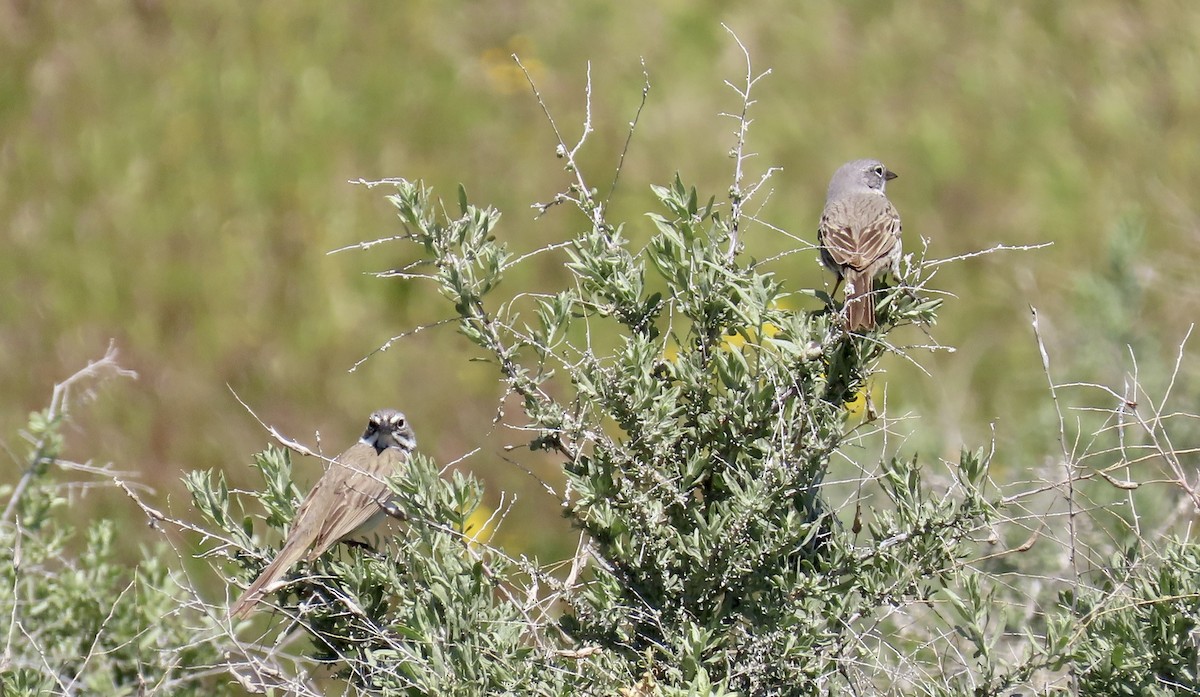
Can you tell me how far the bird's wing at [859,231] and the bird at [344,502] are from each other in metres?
2.02

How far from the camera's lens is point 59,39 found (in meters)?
→ 13.5

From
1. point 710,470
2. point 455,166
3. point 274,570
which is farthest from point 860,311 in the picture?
point 455,166

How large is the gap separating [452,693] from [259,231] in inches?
393

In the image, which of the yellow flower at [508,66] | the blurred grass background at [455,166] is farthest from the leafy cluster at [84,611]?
the yellow flower at [508,66]

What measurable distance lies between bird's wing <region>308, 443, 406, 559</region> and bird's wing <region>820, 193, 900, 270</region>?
2055 millimetres

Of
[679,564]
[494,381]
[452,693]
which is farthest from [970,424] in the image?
[452,693]

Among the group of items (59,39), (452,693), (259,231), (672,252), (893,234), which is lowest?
(259,231)

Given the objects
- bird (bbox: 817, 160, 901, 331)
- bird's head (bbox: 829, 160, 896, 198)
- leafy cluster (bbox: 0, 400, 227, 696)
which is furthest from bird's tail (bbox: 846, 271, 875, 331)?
leafy cluster (bbox: 0, 400, 227, 696)

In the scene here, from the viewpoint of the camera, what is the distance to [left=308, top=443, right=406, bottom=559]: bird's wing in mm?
4922

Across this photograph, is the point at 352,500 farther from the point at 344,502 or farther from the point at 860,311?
the point at 860,311

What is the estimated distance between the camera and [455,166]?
43.4 ft

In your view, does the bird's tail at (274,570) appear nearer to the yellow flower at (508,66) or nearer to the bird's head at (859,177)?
the bird's head at (859,177)

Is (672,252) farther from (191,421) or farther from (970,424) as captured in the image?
(191,421)

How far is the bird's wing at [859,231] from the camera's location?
5699 millimetres
